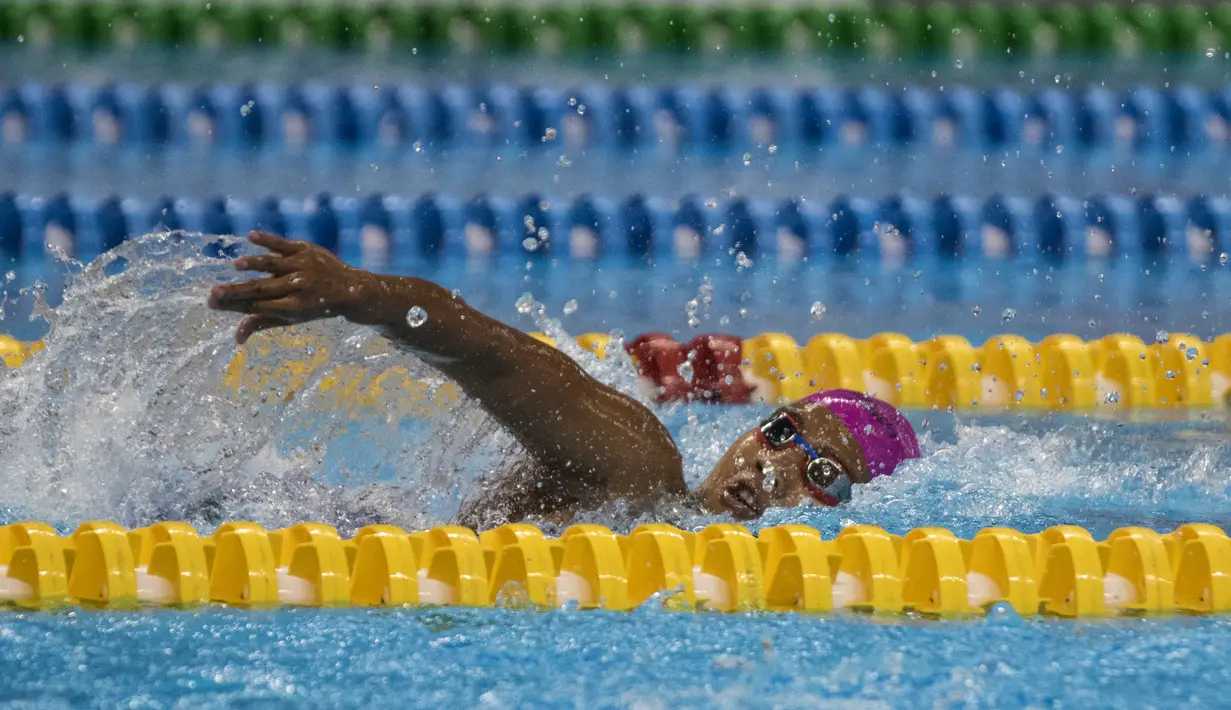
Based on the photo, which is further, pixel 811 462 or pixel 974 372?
pixel 974 372


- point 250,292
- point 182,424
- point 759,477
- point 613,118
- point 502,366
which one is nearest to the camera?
point 250,292

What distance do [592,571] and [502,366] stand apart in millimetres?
322

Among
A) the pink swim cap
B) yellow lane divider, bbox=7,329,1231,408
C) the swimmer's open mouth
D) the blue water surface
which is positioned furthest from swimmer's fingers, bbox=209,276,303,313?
yellow lane divider, bbox=7,329,1231,408

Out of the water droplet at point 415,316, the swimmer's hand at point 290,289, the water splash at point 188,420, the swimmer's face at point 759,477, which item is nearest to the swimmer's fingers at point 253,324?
the swimmer's hand at point 290,289

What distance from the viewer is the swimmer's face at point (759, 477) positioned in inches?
92.7

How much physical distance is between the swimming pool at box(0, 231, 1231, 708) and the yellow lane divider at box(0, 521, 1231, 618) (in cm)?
4

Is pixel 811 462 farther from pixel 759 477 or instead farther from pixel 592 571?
pixel 592 571

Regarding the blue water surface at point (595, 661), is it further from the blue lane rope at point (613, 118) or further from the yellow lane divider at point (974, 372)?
the blue lane rope at point (613, 118)

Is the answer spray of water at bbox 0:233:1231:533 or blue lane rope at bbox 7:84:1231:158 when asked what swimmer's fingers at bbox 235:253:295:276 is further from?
blue lane rope at bbox 7:84:1231:158

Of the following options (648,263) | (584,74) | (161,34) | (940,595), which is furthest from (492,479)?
(161,34)

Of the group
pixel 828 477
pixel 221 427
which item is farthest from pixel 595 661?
pixel 221 427

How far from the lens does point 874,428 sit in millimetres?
2527

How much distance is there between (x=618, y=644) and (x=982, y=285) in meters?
3.32

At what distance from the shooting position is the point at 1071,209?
5.25m
